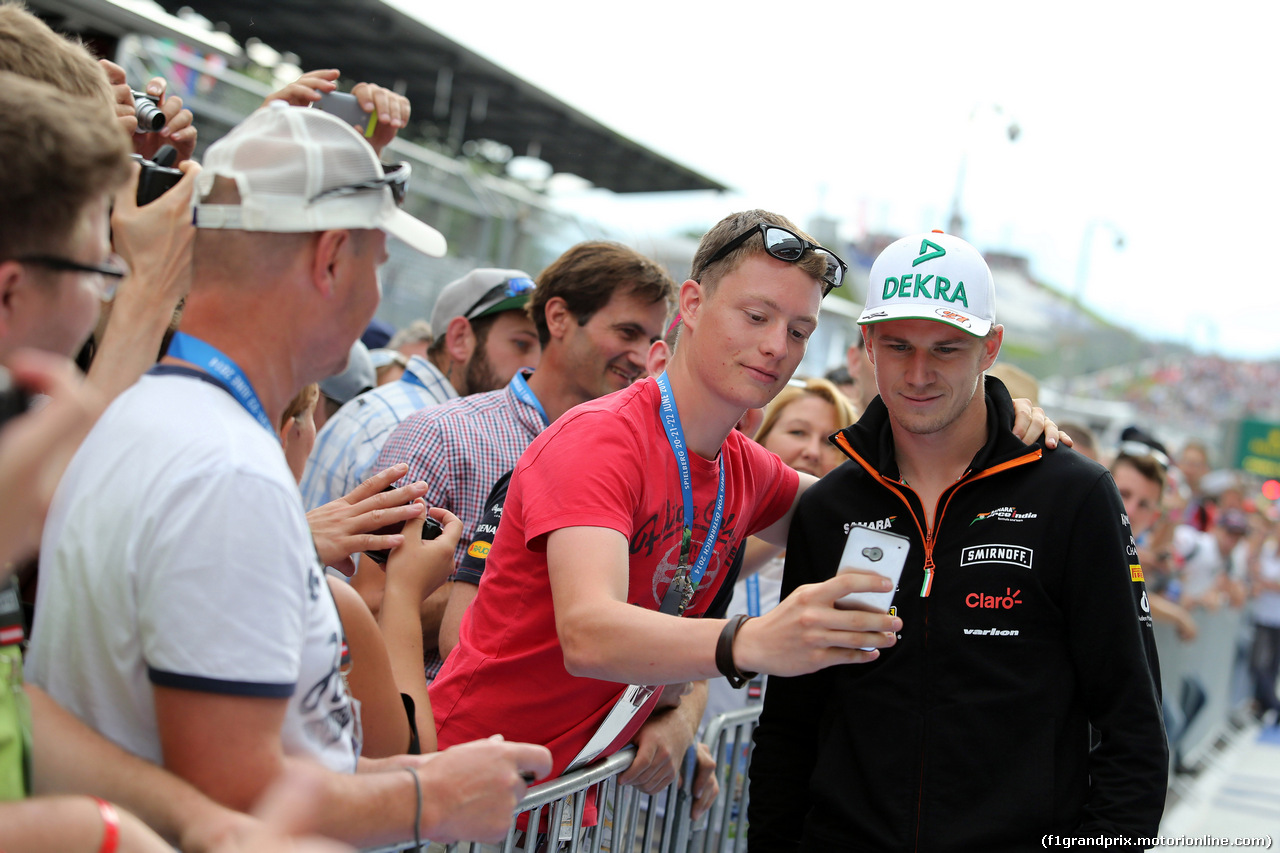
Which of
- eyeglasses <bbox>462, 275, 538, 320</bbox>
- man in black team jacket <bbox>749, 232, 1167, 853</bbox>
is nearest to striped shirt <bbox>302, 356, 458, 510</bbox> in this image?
eyeglasses <bbox>462, 275, 538, 320</bbox>

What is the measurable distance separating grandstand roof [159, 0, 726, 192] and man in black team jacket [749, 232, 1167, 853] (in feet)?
41.6

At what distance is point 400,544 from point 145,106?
1403 millimetres

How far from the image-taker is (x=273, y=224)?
4.93ft

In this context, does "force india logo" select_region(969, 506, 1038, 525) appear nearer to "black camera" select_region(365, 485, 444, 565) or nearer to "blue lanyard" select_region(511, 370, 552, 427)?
"black camera" select_region(365, 485, 444, 565)

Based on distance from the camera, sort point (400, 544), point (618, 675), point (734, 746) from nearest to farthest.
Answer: point (618, 675) < point (400, 544) < point (734, 746)

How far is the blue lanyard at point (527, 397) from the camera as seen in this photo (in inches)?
140

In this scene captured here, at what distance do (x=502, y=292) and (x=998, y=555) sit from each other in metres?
2.61

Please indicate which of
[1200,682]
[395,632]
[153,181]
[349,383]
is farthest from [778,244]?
[1200,682]

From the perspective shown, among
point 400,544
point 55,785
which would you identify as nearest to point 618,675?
point 400,544

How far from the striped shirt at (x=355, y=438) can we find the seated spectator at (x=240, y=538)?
219cm

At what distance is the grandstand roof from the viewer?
1421 cm

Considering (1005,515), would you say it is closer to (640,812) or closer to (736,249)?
(736,249)

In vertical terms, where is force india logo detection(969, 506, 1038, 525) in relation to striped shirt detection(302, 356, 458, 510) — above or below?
above

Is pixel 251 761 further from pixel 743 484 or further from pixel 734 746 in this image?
pixel 734 746
